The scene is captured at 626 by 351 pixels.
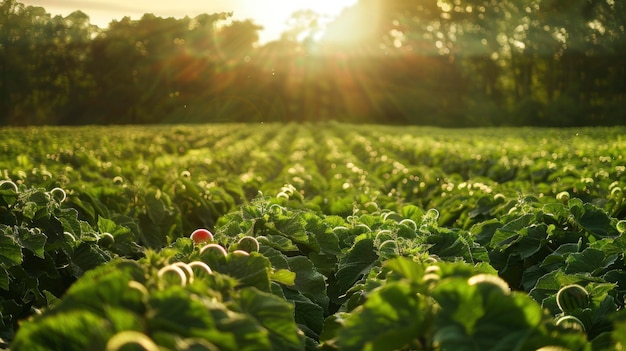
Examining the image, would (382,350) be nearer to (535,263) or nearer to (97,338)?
(97,338)

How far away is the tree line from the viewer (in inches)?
2053

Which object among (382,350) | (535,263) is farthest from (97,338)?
(535,263)

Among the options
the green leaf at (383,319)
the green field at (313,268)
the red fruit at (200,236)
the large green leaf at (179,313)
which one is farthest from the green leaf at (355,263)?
the large green leaf at (179,313)

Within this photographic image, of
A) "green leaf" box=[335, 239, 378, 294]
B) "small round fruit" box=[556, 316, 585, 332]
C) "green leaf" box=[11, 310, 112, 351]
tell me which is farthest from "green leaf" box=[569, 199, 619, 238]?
"green leaf" box=[11, 310, 112, 351]

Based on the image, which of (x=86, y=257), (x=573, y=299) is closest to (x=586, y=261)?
(x=573, y=299)

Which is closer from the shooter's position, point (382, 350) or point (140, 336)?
point (140, 336)

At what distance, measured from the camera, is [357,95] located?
7431 cm

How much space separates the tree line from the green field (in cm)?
3427

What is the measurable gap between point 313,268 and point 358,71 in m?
73.3

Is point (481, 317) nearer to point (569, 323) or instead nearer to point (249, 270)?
point (569, 323)

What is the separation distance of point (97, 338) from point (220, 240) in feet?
6.00

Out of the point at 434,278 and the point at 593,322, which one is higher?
the point at 434,278

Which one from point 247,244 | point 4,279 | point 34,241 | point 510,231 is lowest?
point 510,231

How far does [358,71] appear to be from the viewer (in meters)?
75.7
